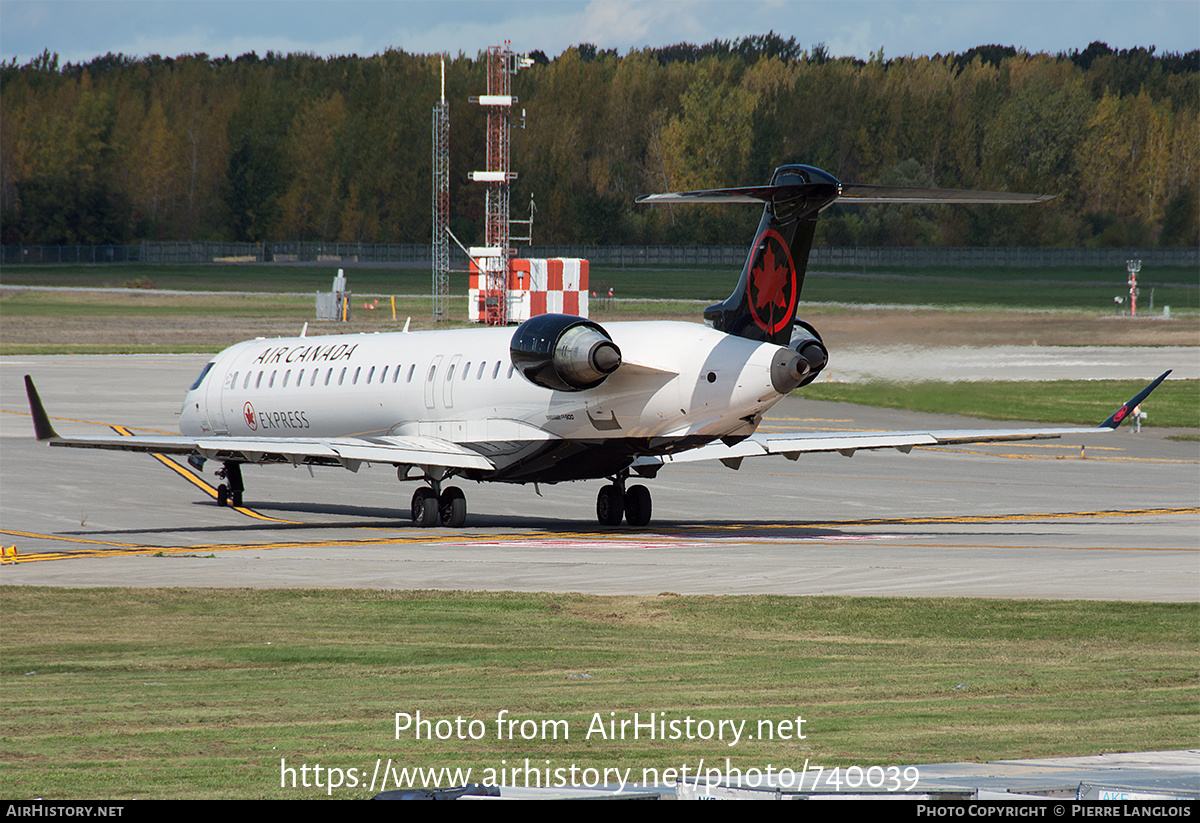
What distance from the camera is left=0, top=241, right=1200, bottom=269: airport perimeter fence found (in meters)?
84.5

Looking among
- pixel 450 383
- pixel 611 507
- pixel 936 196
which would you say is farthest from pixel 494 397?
pixel 936 196

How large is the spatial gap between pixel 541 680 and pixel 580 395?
45.5 feet

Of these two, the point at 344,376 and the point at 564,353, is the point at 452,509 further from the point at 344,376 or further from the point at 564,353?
the point at 344,376

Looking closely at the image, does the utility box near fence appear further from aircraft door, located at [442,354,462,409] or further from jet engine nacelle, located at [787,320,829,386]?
jet engine nacelle, located at [787,320,829,386]

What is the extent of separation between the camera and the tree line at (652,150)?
86.3 m

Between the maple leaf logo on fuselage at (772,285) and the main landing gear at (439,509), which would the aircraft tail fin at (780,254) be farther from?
the main landing gear at (439,509)

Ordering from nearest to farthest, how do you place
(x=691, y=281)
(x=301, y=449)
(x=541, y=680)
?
(x=541, y=680), (x=301, y=449), (x=691, y=281)

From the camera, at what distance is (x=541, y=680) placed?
13.3m

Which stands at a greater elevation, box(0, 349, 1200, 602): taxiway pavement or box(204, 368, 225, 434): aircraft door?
box(204, 368, 225, 434): aircraft door

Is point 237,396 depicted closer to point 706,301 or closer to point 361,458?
point 361,458

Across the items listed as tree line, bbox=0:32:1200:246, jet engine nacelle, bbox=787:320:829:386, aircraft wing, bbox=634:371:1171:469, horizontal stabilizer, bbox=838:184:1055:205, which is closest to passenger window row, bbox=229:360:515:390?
aircraft wing, bbox=634:371:1171:469

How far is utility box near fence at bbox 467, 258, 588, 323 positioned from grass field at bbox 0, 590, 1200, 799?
61177 mm

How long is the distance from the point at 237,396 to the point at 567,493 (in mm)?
8285

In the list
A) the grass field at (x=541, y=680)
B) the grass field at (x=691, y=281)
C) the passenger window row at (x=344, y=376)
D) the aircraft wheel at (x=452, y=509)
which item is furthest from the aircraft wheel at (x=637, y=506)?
the grass field at (x=691, y=281)
